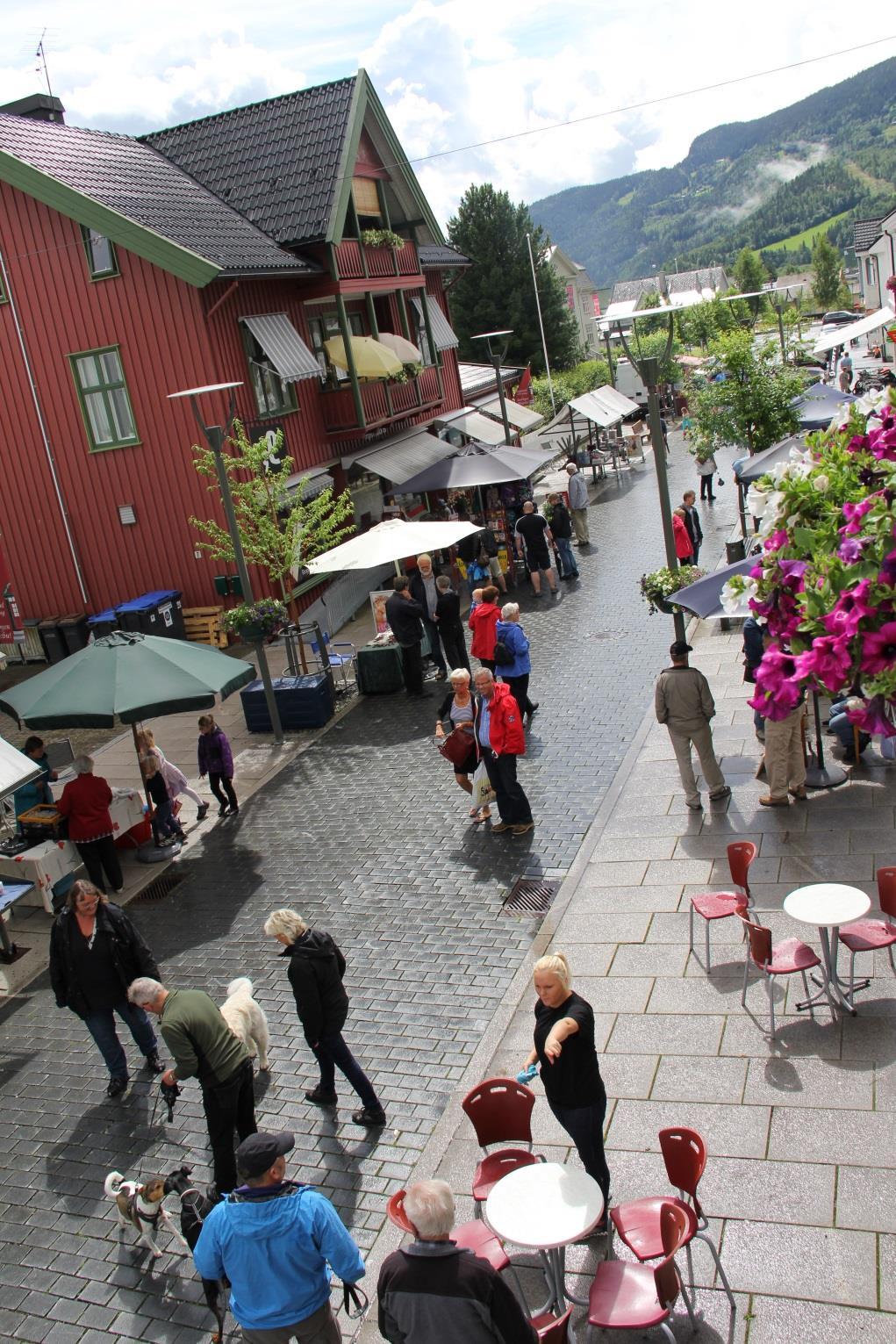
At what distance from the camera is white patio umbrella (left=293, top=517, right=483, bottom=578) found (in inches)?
626

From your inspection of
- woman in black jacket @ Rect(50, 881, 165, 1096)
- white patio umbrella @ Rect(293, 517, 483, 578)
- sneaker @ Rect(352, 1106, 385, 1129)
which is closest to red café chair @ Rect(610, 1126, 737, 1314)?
sneaker @ Rect(352, 1106, 385, 1129)

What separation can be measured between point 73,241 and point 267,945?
15.2 metres

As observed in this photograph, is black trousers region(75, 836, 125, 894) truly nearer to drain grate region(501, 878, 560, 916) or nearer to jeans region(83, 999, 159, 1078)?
jeans region(83, 999, 159, 1078)

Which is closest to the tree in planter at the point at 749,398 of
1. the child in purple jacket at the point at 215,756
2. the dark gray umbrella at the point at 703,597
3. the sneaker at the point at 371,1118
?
the dark gray umbrella at the point at 703,597

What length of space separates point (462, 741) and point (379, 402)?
15.4 m

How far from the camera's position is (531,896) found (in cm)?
962

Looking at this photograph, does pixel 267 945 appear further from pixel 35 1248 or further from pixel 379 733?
pixel 379 733

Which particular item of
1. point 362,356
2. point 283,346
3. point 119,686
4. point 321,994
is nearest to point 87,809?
point 119,686

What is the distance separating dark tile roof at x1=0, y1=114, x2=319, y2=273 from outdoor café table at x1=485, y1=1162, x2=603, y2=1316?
17.0m

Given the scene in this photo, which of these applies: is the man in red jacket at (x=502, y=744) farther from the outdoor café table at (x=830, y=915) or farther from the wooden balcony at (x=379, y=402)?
the wooden balcony at (x=379, y=402)

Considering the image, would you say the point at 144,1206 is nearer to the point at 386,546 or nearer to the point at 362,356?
the point at 386,546

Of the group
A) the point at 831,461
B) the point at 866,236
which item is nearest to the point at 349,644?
the point at 831,461

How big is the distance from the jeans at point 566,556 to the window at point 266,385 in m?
5.97

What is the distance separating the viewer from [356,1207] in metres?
6.37
